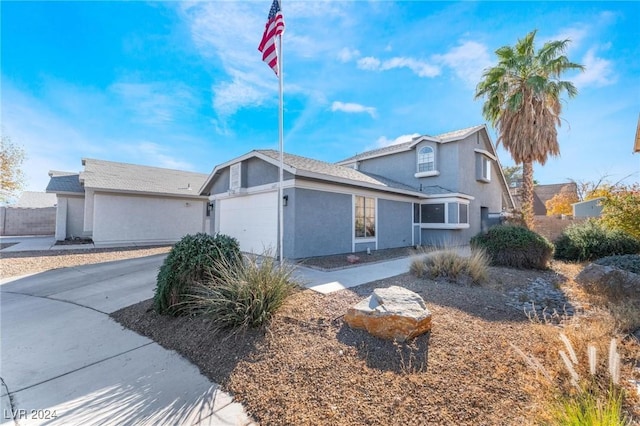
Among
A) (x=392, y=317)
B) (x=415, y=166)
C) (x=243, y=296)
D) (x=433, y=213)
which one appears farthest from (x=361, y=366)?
(x=415, y=166)

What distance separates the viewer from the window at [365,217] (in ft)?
36.2

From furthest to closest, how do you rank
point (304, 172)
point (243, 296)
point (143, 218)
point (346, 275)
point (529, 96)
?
point (143, 218), point (529, 96), point (304, 172), point (346, 275), point (243, 296)

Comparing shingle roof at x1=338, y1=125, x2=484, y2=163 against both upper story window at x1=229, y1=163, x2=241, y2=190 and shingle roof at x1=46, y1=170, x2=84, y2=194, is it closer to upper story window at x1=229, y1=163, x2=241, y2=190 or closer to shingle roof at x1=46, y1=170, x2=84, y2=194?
upper story window at x1=229, y1=163, x2=241, y2=190

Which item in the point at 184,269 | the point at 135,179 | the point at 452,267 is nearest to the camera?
the point at 184,269

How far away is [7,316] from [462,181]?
17.5m

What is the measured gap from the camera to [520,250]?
8438mm

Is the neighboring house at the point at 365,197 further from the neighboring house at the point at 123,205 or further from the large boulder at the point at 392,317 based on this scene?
the large boulder at the point at 392,317

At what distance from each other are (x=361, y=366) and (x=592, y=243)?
11886 millimetres

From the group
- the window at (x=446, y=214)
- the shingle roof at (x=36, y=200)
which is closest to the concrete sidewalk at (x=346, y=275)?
the window at (x=446, y=214)

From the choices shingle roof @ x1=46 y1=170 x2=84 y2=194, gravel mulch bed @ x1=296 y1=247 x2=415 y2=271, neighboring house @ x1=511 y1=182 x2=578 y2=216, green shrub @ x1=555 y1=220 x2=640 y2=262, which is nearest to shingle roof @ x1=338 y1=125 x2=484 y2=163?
green shrub @ x1=555 y1=220 x2=640 y2=262

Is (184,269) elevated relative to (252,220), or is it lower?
lower

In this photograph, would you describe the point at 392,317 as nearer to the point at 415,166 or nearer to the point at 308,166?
the point at 308,166

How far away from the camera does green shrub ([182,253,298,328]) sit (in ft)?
12.3

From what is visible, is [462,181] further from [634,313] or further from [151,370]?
[151,370]
